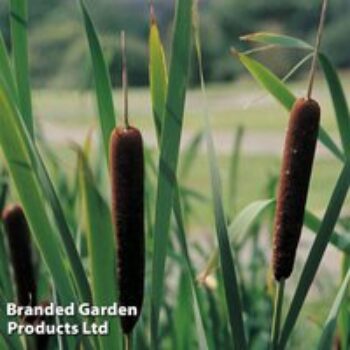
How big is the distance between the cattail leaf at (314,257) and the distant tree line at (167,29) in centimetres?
811

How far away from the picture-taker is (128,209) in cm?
60

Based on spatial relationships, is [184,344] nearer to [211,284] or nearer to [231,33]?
[211,284]

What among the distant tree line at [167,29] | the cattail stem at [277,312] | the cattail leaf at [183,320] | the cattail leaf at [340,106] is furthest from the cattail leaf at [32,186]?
the distant tree line at [167,29]

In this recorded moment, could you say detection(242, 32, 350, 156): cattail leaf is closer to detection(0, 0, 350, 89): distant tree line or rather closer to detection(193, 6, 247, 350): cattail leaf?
detection(193, 6, 247, 350): cattail leaf

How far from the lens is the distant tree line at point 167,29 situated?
11.8m

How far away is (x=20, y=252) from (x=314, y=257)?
0.81ft

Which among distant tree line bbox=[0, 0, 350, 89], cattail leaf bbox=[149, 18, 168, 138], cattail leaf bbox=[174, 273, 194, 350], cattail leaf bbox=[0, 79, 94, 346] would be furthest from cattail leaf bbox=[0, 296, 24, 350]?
distant tree line bbox=[0, 0, 350, 89]

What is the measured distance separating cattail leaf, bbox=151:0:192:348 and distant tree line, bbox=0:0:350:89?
811cm

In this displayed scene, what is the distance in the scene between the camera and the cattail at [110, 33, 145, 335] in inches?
23.2

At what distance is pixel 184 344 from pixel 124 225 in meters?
0.55

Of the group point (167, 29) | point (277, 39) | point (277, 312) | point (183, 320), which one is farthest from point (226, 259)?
point (167, 29)

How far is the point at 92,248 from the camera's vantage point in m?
0.64

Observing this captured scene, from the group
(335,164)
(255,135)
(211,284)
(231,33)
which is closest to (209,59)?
(231,33)

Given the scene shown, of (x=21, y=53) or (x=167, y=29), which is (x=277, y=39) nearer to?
(x=21, y=53)
